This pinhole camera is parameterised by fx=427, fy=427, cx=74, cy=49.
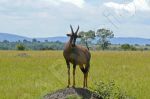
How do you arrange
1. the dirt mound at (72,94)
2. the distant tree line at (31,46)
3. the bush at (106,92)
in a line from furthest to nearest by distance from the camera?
1. the distant tree line at (31,46)
2. the bush at (106,92)
3. the dirt mound at (72,94)

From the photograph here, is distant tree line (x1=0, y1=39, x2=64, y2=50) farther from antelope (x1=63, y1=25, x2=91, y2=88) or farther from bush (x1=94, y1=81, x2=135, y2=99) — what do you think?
antelope (x1=63, y1=25, x2=91, y2=88)

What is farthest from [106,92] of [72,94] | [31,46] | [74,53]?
[31,46]

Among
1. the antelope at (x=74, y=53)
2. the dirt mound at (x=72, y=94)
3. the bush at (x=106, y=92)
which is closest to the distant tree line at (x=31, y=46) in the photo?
the bush at (x=106, y=92)

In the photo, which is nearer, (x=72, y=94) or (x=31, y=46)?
(x=72, y=94)

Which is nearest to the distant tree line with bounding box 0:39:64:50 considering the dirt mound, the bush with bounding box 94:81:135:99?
the bush with bounding box 94:81:135:99

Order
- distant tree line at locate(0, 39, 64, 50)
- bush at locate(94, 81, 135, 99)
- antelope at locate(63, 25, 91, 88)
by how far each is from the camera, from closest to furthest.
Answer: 1. antelope at locate(63, 25, 91, 88)
2. bush at locate(94, 81, 135, 99)
3. distant tree line at locate(0, 39, 64, 50)

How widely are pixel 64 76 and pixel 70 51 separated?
8.51 metres

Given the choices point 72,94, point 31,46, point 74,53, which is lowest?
point 31,46

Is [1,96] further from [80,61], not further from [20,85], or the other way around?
[80,61]

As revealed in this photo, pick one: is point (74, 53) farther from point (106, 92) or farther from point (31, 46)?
point (31, 46)

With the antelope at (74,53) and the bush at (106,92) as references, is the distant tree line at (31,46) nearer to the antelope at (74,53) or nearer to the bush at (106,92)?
the bush at (106,92)

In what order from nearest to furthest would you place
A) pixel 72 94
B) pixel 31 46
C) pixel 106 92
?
pixel 72 94
pixel 106 92
pixel 31 46

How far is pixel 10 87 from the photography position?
17422 mm

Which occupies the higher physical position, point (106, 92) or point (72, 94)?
point (72, 94)
